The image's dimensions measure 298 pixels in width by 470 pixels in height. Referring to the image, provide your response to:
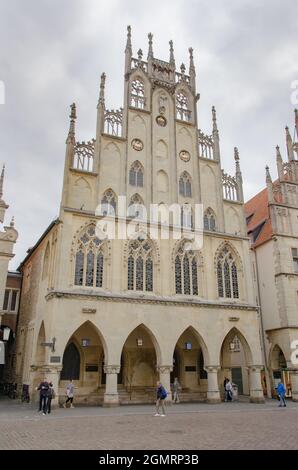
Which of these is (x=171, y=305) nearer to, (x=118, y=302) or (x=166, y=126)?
(x=118, y=302)

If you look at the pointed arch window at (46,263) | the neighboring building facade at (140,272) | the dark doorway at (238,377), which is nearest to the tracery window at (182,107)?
the neighboring building facade at (140,272)

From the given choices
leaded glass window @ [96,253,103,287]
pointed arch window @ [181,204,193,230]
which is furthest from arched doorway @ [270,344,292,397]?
leaded glass window @ [96,253,103,287]

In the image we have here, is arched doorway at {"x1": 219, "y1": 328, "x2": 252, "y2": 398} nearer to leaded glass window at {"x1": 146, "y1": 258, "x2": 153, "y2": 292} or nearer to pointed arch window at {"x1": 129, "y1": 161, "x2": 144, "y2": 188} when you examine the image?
leaded glass window at {"x1": 146, "y1": 258, "x2": 153, "y2": 292}

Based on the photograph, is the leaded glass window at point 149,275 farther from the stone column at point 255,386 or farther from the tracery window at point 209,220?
the stone column at point 255,386

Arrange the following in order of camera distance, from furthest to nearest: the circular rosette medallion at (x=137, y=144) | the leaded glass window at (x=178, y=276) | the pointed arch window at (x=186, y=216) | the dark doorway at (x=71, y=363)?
1. the circular rosette medallion at (x=137, y=144)
2. the pointed arch window at (x=186, y=216)
3. the leaded glass window at (x=178, y=276)
4. the dark doorway at (x=71, y=363)

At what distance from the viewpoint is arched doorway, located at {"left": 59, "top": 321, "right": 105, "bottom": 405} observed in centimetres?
2538

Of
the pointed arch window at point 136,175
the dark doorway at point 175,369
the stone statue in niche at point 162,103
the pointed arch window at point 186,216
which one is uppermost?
the stone statue in niche at point 162,103

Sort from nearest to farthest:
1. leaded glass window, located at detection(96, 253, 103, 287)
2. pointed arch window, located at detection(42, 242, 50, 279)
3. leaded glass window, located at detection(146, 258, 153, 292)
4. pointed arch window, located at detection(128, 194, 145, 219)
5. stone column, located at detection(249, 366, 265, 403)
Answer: leaded glass window, located at detection(96, 253, 103, 287) < stone column, located at detection(249, 366, 265, 403) < leaded glass window, located at detection(146, 258, 153, 292) < pointed arch window, located at detection(128, 194, 145, 219) < pointed arch window, located at detection(42, 242, 50, 279)

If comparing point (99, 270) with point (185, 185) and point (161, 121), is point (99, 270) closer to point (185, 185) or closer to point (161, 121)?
point (185, 185)

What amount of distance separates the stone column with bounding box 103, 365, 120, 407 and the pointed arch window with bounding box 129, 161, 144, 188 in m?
12.4

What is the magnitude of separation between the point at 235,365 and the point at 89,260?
1940 centimetres

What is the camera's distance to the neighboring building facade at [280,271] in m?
30.5

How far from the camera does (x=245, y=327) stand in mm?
27547

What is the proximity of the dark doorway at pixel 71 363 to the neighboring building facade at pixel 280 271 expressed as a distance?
1518 cm
